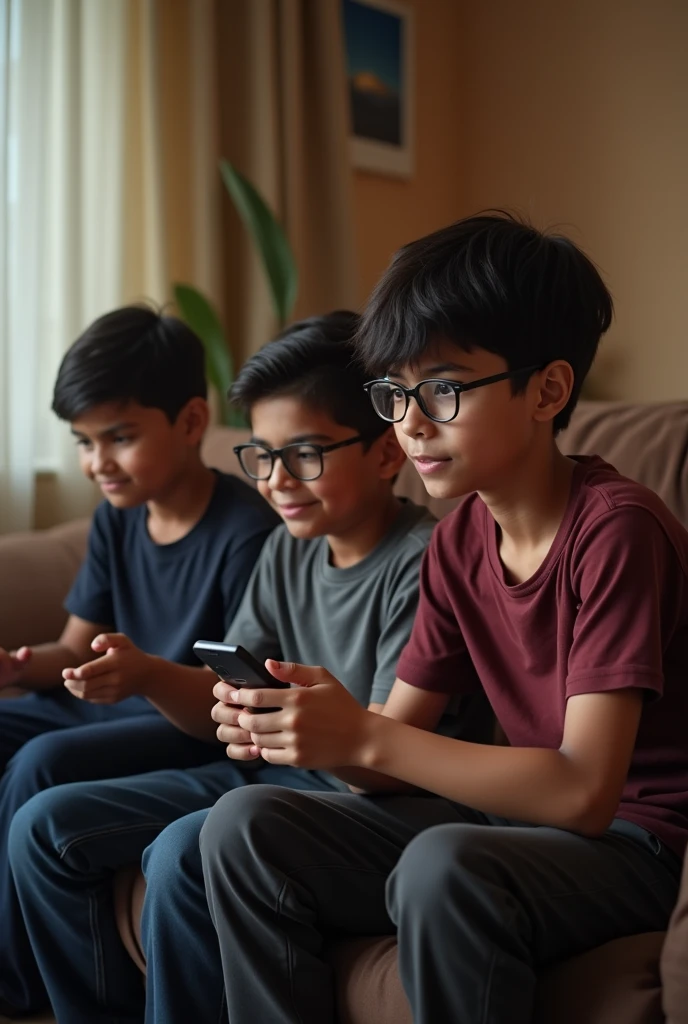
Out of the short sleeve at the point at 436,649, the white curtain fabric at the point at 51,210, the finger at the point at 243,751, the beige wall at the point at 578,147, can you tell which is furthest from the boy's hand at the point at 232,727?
the beige wall at the point at 578,147

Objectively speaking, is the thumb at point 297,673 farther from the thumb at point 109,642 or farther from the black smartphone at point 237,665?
the thumb at point 109,642

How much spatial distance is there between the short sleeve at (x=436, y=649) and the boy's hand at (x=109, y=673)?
1.34 ft

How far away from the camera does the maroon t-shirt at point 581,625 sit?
1076mm

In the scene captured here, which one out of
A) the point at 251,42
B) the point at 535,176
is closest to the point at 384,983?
the point at 251,42

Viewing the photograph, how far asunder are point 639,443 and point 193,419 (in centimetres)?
78

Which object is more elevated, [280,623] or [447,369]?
[447,369]

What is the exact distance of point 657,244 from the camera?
11.1 ft

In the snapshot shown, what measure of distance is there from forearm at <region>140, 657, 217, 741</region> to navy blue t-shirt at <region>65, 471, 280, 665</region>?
17 centimetres

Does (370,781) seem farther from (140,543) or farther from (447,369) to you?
(140,543)

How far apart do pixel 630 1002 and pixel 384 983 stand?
0.26 metres

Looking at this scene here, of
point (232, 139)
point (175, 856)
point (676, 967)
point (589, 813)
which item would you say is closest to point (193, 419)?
point (175, 856)

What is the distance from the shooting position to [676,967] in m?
0.94

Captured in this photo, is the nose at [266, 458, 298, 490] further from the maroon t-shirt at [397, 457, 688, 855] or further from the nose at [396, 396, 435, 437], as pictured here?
the nose at [396, 396, 435, 437]

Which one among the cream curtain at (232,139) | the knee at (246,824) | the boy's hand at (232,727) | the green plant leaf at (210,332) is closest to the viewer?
the knee at (246,824)
